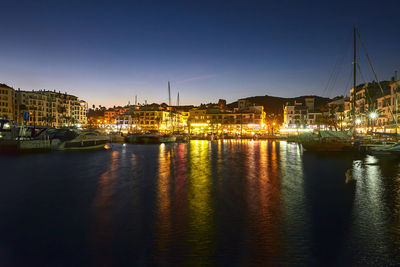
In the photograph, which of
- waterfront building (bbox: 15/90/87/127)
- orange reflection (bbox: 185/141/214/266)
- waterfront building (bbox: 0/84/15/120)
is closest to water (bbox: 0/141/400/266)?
orange reflection (bbox: 185/141/214/266)

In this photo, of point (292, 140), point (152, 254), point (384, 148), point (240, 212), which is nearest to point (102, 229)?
point (152, 254)

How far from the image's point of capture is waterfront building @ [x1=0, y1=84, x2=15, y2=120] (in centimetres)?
11292

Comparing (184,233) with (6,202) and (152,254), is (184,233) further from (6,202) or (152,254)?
(6,202)

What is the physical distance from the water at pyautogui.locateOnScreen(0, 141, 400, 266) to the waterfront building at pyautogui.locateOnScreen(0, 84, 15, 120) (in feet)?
369

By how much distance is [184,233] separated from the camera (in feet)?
35.6

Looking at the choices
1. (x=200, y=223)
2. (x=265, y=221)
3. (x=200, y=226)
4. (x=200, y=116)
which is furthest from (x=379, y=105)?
(x=200, y=116)

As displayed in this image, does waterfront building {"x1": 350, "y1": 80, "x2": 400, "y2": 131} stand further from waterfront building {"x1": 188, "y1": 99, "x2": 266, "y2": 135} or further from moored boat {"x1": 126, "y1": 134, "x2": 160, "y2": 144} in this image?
waterfront building {"x1": 188, "y1": 99, "x2": 266, "y2": 135}

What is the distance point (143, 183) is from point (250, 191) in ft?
28.0

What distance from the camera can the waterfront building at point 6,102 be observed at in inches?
4446

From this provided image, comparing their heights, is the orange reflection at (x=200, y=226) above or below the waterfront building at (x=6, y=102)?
below

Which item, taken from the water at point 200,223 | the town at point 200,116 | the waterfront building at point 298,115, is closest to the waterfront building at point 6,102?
the town at point 200,116

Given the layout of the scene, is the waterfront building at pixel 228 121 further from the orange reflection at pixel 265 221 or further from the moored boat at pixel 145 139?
the orange reflection at pixel 265 221

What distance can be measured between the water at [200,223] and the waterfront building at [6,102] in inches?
4423

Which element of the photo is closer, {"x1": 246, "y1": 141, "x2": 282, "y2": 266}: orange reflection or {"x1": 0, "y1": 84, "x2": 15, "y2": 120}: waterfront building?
{"x1": 246, "y1": 141, "x2": 282, "y2": 266}: orange reflection
